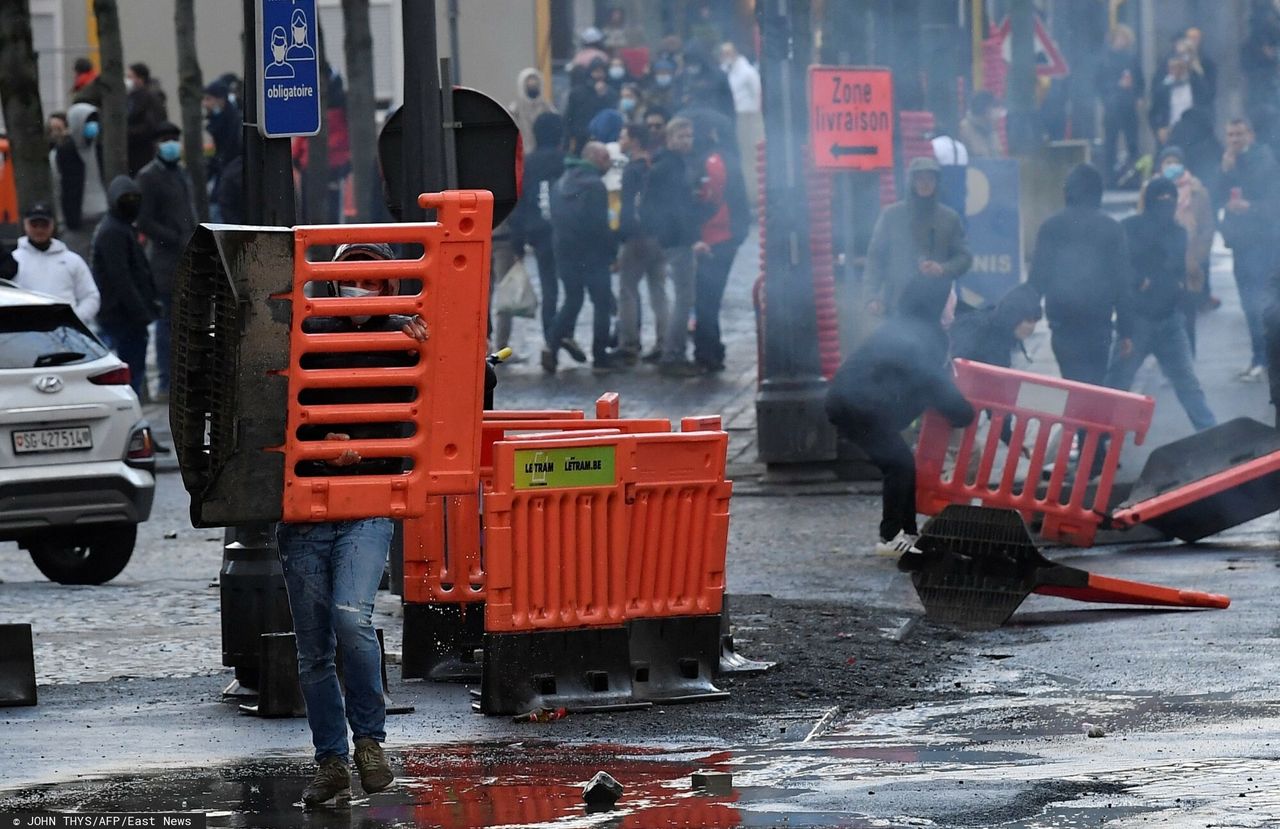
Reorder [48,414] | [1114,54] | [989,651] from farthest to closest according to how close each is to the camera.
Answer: [1114,54]
[48,414]
[989,651]

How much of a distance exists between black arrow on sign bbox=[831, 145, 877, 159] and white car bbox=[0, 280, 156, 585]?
491 cm

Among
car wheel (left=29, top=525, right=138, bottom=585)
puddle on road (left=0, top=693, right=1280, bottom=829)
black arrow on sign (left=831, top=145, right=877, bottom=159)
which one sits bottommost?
car wheel (left=29, top=525, right=138, bottom=585)

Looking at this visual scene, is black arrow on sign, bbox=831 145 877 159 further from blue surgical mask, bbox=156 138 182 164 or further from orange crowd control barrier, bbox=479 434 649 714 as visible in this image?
orange crowd control barrier, bbox=479 434 649 714

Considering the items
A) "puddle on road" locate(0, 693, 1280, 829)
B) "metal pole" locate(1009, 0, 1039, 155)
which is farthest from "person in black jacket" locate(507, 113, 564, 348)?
"puddle on road" locate(0, 693, 1280, 829)

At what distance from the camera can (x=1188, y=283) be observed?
57.4 ft

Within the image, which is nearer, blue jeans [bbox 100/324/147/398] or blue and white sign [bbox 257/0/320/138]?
blue and white sign [bbox 257/0/320/138]

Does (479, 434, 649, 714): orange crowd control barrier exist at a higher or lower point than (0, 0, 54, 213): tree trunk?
lower

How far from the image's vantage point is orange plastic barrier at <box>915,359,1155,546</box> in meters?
12.3

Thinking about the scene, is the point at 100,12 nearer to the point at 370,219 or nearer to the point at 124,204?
the point at 370,219

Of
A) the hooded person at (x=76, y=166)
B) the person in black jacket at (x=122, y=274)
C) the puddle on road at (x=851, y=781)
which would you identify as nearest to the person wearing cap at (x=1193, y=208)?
the person in black jacket at (x=122, y=274)

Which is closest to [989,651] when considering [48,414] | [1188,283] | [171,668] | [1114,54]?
[171,668]

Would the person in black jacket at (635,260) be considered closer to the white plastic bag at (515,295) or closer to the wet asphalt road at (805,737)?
the white plastic bag at (515,295)

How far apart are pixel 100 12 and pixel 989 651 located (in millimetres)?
13655

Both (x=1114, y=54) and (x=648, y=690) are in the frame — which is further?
(x=1114, y=54)
